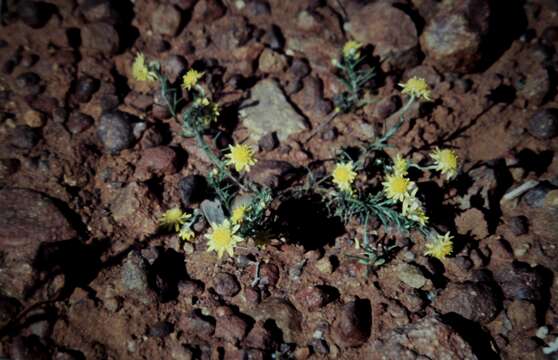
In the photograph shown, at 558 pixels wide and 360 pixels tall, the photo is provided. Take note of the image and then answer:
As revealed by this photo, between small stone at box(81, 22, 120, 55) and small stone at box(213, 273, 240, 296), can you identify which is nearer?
small stone at box(213, 273, 240, 296)

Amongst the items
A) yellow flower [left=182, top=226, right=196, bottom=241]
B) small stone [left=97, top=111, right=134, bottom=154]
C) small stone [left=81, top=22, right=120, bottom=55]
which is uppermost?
small stone [left=81, top=22, right=120, bottom=55]

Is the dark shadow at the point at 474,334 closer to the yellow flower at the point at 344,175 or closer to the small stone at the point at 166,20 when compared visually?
the yellow flower at the point at 344,175

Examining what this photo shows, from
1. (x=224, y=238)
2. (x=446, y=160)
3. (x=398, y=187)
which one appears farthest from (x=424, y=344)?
(x=224, y=238)

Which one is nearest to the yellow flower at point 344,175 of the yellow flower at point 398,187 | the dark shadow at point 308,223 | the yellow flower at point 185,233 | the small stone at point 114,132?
the yellow flower at point 398,187

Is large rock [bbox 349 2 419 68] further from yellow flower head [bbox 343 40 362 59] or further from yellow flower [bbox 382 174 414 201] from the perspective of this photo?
yellow flower [bbox 382 174 414 201]

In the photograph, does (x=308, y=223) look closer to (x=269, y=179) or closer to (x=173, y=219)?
(x=269, y=179)

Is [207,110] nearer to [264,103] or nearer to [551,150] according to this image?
Answer: [264,103]

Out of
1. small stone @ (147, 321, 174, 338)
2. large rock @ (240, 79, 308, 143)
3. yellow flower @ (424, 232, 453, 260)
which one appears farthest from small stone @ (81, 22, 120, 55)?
yellow flower @ (424, 232, 453, 260)
